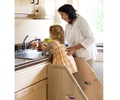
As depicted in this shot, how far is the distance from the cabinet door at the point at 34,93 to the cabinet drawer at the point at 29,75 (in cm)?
4

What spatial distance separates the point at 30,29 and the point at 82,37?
2.87 feet

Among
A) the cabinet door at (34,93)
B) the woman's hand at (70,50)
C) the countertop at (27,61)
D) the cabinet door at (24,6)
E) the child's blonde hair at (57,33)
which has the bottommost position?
the cabinet door at (34,93)

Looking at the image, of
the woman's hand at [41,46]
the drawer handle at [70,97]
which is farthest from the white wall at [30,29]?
the drawer handle at [70,97]

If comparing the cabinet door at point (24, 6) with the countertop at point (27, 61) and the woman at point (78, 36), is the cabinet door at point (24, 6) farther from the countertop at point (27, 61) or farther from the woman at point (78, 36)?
the countertop at point (27, 61)

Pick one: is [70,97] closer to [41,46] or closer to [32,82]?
[32,82]

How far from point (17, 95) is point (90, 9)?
225 centimetres

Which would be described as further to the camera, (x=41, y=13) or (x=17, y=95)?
(x=41, y=13)

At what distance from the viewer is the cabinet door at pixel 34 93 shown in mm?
1645

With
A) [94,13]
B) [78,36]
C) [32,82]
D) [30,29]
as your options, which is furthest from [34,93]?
[94,13]

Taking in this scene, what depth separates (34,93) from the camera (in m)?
1.83

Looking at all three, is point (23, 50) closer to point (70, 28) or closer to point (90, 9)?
point (70, 28)
